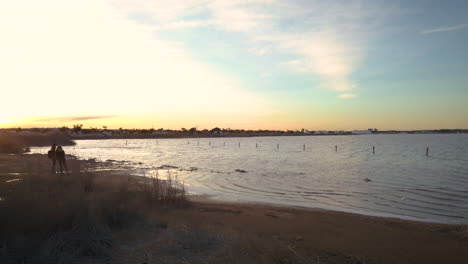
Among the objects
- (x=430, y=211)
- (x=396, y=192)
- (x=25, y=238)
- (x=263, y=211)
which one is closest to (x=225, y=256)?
(x=25, y=238)

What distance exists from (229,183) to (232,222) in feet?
Answer: 44.2

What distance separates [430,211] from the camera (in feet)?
53.7

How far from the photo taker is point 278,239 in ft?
32.1

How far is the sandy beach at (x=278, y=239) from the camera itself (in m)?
7.57

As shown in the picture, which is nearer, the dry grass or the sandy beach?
the dry grass

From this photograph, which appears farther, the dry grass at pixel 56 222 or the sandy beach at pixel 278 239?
the sandy beach at pixel 278 239

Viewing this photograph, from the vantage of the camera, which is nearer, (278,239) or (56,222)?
(56,222)

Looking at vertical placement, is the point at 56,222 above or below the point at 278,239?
above

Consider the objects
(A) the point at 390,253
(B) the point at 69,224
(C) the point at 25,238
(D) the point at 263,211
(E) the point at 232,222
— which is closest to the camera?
(C) the point at 25,238

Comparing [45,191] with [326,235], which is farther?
[326,235]

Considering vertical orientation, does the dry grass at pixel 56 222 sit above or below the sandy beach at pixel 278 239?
above

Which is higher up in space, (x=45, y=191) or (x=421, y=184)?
(x=45, y=191)

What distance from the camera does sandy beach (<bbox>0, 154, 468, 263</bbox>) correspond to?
7574 millimetres

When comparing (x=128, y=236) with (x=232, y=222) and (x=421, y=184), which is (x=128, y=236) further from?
(x=421, y=184)
